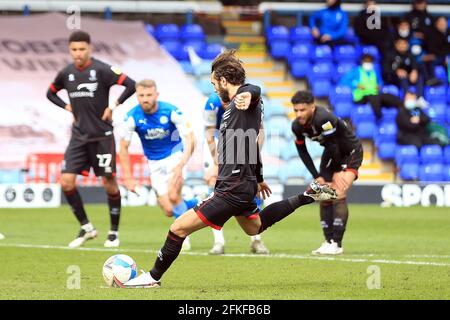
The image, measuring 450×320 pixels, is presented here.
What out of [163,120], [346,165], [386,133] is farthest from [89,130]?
[386,133]

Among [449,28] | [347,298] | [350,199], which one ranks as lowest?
[347,298]

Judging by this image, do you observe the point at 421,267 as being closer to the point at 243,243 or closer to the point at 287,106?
the point at 243,243

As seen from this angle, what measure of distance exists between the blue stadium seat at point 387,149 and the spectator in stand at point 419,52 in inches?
99.2

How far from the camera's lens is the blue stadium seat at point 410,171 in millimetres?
23391

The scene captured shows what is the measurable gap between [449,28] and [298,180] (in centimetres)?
730

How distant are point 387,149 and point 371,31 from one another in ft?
12.1

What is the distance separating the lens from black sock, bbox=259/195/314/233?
374 inches

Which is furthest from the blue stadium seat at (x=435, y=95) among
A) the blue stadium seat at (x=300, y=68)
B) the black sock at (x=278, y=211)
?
the black sock at (x=278, y=211)

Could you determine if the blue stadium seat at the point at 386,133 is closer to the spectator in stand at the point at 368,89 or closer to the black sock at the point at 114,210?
the spectator in stand at the point at 368,89

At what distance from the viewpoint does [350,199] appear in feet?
73.4

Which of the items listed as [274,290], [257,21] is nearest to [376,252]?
[274,290]

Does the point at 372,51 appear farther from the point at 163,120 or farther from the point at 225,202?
the point at 225,202

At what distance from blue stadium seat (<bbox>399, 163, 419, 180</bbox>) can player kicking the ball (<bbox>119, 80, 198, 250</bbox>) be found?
10566 mm
